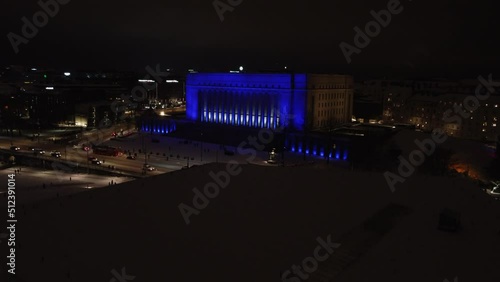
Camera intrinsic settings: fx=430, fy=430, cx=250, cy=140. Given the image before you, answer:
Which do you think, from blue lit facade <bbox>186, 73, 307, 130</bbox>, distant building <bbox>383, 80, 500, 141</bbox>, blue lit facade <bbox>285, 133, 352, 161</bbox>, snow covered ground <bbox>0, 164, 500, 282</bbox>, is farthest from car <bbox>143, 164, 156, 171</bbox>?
distant building <bbox>383, 80, 500, 141</bbox>

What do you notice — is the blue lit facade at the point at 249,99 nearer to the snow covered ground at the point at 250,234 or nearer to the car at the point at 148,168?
the car at the point at 148,168

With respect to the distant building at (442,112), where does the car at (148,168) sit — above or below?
below

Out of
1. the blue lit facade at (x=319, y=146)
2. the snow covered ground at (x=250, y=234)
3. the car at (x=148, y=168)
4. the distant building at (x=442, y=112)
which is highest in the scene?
the distant building at (x=442, y=112)

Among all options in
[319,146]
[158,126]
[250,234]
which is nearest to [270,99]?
[319,146]

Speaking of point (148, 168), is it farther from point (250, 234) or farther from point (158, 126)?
point (250, 234)

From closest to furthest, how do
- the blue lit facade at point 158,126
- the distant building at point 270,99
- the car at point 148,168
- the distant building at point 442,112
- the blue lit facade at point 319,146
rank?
the car at point 148,168 → the blue lit facade at point 319,146 → the distant building at point 270,99 → the blue lit facade at point 158,126 → the distant building at point 442,112

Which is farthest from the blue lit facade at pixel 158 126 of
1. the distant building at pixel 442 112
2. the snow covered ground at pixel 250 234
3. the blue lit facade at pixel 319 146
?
the snow covered ground at pixel 250 234

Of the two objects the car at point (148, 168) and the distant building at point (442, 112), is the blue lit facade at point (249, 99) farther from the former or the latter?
the distant building at point (442, 112)

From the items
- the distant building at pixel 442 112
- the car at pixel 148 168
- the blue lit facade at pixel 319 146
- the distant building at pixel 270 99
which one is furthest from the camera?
the distant building at pixel 442 112

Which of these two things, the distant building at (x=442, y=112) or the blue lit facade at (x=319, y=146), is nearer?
the blue lit facade at (x=319, y=146)
